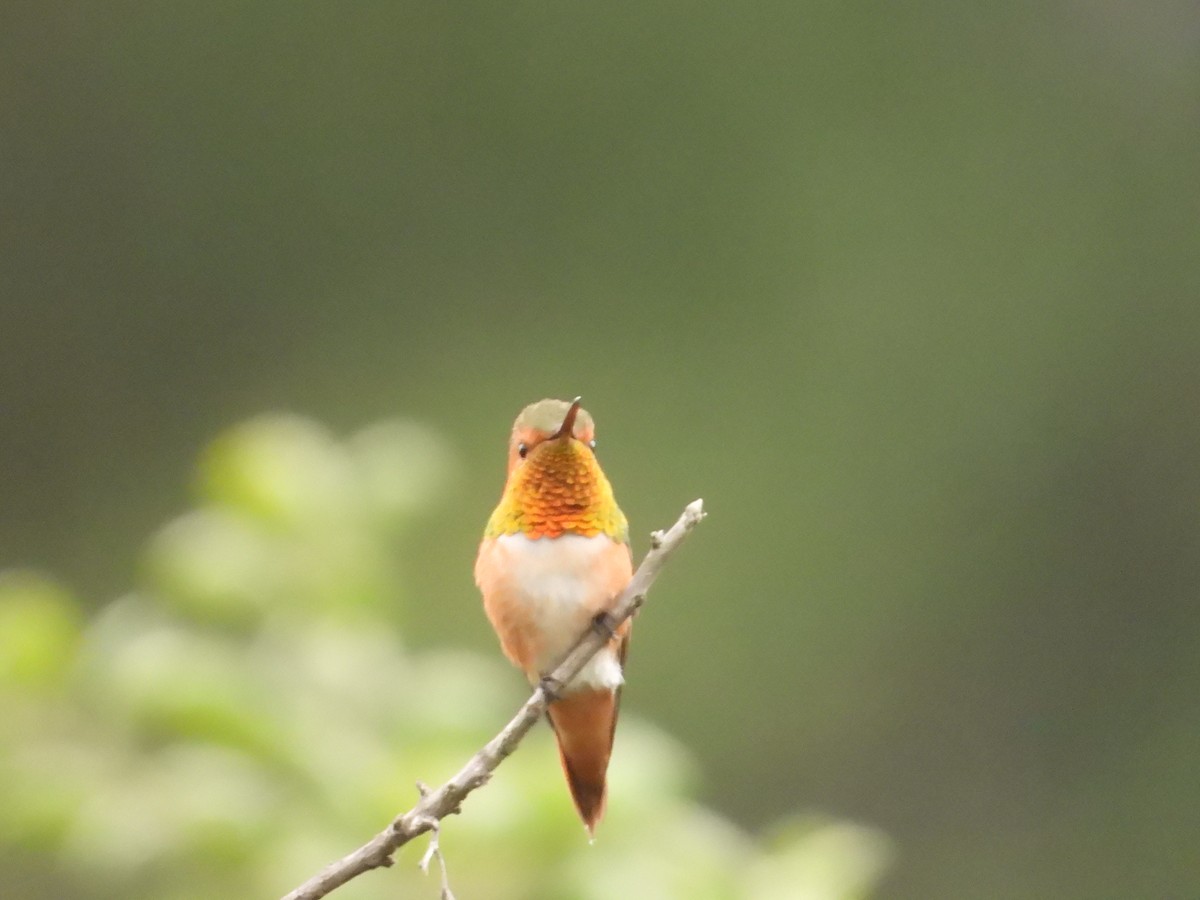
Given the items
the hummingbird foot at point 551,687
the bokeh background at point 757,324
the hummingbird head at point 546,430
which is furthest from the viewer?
the bokeh background at point 757,324

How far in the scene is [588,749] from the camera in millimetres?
1964

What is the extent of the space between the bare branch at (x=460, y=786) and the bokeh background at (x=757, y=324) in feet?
16.9

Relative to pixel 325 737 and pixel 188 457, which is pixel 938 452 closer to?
pixel 188 457

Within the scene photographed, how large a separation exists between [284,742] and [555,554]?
386 mm

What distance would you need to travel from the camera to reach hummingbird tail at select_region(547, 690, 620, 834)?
195cm

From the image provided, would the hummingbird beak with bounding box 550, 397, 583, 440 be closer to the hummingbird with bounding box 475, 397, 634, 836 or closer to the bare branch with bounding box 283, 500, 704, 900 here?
the hummingbird with bounding box 475, 397, 634, 836

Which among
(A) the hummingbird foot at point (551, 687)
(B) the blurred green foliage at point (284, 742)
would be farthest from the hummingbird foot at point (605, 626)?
(B) the blurred green foliage at point (284, 742)

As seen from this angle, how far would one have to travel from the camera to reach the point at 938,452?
7848 mm

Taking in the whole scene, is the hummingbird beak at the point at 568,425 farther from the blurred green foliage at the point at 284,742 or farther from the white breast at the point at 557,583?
the blurred green foliage at the point at 284,742

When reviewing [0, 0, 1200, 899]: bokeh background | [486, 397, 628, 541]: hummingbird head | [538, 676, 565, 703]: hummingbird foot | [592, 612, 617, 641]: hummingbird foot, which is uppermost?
[0, 0, 1200, 899]: bokeh background

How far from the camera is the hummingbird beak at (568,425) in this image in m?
1.59

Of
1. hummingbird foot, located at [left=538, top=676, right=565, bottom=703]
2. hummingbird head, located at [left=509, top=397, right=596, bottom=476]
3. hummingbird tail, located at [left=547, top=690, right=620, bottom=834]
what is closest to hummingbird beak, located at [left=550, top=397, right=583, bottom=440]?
hummingbird head, located at [left=509, top=397, right=596, bottom=476]

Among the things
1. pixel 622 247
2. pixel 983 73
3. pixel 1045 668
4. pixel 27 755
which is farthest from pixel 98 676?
pixel 983 73

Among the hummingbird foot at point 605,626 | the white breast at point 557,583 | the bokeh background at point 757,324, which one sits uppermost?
the bokeh background at point 757,324
